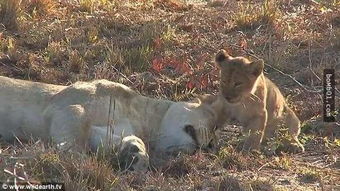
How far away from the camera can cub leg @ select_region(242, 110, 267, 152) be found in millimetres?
6231

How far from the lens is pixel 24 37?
939 cm

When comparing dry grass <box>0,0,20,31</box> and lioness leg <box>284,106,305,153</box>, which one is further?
dry grass <box>0,0,20,31</box>

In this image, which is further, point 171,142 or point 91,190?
point 171,142

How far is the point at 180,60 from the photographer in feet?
28.6

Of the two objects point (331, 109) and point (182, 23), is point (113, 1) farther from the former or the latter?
point (331, 109)

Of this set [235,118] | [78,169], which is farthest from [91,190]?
[235,118]

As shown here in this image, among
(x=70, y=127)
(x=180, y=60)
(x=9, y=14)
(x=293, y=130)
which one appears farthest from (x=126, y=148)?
(x=9, y=14)

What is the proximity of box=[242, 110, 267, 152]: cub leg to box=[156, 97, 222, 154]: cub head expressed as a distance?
28 centimetres

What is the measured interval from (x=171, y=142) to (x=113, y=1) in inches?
226

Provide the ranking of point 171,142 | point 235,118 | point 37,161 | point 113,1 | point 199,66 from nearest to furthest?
point 37,161
point 171,142
point 235,118
point 199,66
point 113,1

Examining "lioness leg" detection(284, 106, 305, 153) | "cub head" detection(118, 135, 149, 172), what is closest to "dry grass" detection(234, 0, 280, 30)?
"lioness leg" detection(284, 106, 305, 153)

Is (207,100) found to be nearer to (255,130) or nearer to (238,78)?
(238,78)

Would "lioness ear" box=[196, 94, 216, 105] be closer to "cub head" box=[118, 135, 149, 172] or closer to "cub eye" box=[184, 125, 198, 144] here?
"cub eye" box=[184, 125, 198, 144]

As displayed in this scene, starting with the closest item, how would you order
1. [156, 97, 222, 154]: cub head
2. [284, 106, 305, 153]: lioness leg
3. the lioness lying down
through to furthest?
the lioness lying down → [156, 97, 222, 154]: cub head → [284, 106, 305, 153]: lioness leg
